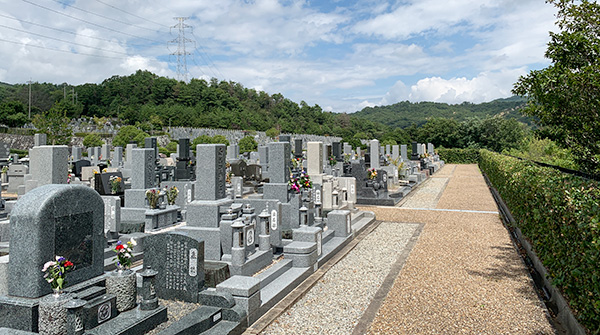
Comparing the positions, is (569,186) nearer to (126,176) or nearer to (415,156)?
(126,176)

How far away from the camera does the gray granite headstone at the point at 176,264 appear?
5293 mm

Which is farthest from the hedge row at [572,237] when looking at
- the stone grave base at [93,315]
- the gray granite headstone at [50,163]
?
the gray granite headstone at [50,163]

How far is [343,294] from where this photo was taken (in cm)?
634

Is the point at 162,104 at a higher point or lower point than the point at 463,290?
higher

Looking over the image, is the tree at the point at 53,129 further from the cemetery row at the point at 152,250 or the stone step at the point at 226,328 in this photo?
the stone step at the point at 226,328

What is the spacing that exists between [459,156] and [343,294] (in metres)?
51.0

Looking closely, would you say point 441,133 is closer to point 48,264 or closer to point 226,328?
point 226,328

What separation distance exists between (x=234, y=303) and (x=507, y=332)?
361 centimetres

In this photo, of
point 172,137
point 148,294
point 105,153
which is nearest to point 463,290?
point 148,294

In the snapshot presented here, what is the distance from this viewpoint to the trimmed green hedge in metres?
51.5

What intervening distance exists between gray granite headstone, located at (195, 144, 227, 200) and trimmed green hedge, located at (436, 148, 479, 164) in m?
49.8

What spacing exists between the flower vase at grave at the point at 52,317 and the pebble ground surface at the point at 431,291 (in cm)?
237

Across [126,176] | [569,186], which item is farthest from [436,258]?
[126,176]

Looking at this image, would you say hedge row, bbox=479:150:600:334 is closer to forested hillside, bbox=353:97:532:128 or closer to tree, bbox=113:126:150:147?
tree, bbox=113:126:150:147
